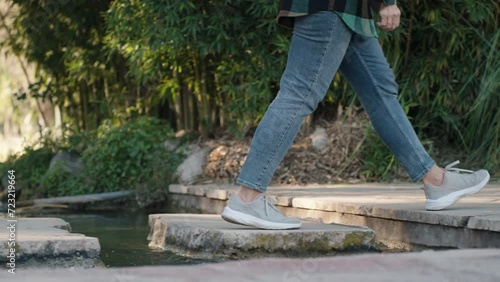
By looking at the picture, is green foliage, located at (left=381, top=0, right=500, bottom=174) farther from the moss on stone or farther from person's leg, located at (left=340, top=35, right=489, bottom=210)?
the moss on stone

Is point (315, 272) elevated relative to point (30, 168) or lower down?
elevated

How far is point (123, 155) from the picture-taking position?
6.84 m

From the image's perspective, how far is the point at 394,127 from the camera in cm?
356

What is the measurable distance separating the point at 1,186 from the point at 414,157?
5.00 m

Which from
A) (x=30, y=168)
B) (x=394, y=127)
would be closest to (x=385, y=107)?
(x=394, y=127)

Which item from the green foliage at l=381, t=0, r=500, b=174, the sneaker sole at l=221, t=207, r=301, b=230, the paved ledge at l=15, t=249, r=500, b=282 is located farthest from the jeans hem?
the green foliage at l=381, t=0, r=500, b=174

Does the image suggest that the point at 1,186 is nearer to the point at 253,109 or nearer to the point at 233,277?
the point at 253,109

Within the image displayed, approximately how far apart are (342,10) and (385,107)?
0.49 meters

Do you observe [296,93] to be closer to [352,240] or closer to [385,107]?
[385,107]

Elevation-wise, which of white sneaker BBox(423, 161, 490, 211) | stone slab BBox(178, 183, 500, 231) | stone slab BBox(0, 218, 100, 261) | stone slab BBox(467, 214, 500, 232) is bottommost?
stone slab BBox(178, 183, 500, 231)

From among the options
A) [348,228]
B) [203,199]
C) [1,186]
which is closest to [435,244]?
[348,228]

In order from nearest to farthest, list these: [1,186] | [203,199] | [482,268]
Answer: [482,268] → [203,199] → [1,186]

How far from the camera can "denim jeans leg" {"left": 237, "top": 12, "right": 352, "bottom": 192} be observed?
3.22 metres

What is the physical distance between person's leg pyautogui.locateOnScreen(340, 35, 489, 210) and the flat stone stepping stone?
318 mm
